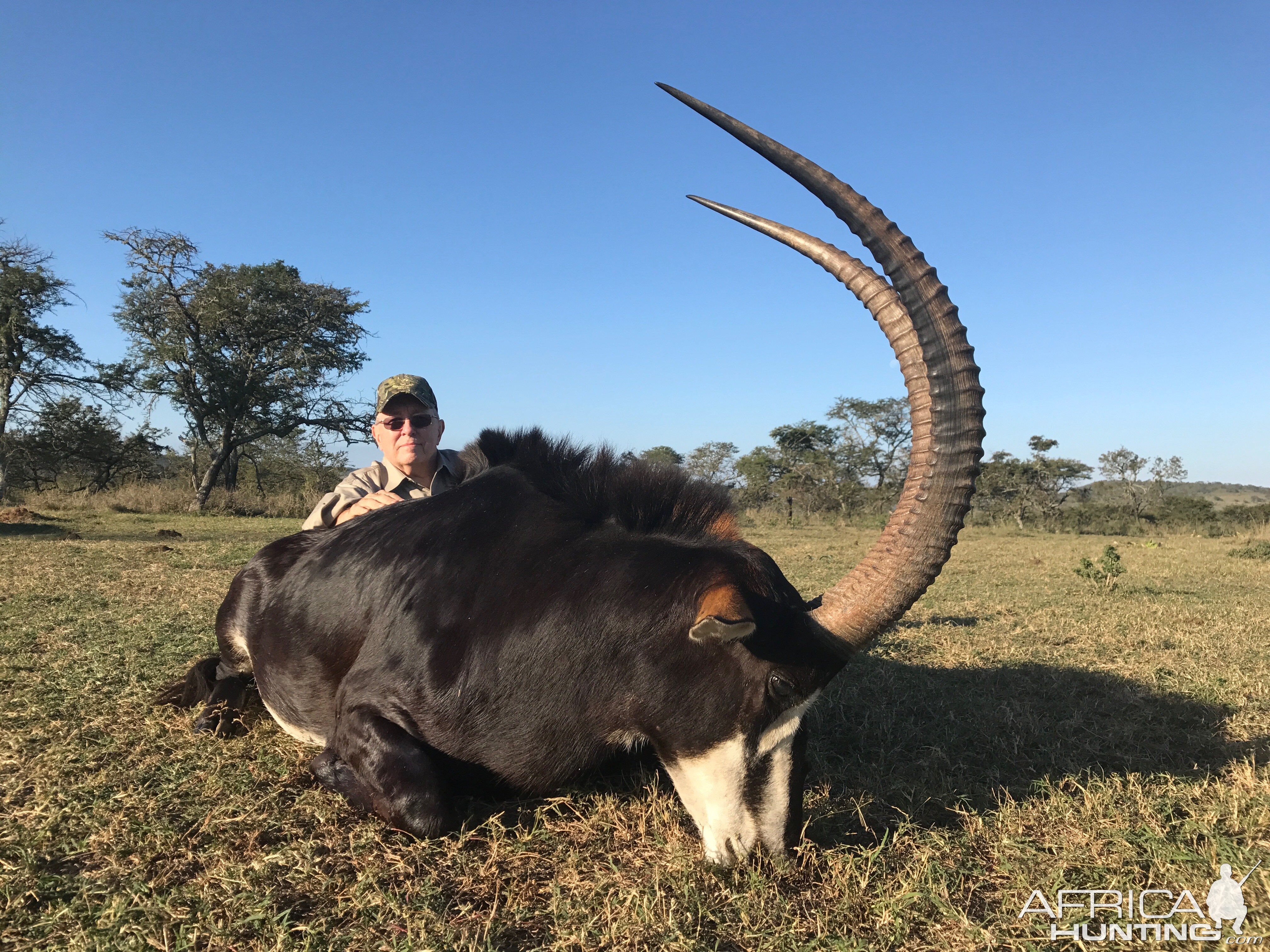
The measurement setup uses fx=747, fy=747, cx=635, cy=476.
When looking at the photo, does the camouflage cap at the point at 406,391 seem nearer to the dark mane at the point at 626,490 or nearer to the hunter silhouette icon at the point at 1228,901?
the dark mane at the point at 626,490

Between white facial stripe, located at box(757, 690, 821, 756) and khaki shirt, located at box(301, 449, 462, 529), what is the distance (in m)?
2.61

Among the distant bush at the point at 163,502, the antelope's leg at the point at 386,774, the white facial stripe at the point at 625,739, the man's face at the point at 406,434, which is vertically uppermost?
the man's face at the point at 406,434

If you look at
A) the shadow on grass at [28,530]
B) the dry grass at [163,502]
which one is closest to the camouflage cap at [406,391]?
the shadow on grass at [28,530]

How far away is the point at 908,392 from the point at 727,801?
1.53m

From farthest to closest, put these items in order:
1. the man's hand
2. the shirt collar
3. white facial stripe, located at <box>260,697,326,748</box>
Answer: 1. the shirt collar
2. the man's hand
3. white facial stripe, located at <box>260,697,326,748</box>

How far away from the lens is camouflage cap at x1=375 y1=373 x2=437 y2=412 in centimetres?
477

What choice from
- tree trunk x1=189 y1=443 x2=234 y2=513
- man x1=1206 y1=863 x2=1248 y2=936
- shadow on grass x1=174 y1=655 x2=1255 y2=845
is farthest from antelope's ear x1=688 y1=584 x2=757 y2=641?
tree trunk x1=189 y1=443 x2=234 y2=513

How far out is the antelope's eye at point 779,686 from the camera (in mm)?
2551

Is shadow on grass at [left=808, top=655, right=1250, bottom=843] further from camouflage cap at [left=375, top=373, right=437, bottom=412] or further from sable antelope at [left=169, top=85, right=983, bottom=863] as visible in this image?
camouflage cap at [left=375, top=373, right=437, bottom=412]

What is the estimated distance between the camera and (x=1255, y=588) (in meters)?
10.6

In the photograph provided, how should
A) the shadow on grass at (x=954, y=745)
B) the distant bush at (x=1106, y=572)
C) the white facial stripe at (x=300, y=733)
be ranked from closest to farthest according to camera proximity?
the shadow on grass at (x=954, y=745) → the white facial stripe at (x=300, y=733) → the distant bush at (x=1106, y=572)

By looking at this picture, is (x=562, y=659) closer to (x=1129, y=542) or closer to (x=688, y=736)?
(x=688, y=736)

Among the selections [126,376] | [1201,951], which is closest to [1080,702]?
[1201,951]

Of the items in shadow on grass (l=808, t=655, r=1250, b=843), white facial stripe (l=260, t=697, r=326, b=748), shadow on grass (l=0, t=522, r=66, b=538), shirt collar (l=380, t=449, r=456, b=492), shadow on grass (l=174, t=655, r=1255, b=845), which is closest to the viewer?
shadow on grass (l=174, t=655, r=1255, b=845)
